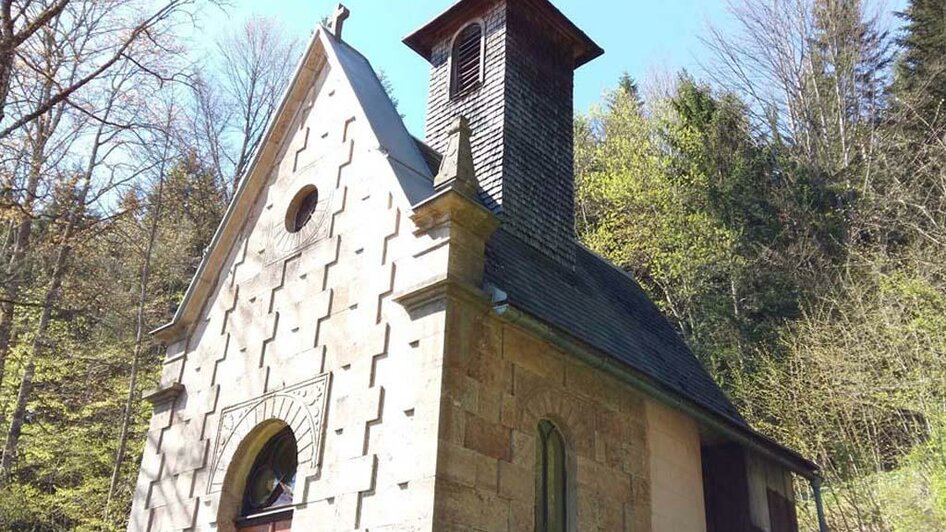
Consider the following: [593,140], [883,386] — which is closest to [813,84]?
[593,140]

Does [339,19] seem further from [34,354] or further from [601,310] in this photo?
[34,354]

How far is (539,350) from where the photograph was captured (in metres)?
Result: 7.92

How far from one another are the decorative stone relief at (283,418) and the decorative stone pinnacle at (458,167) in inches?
90.4

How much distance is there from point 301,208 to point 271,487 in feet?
11.4

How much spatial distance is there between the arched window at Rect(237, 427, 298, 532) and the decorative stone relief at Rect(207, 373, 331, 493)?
0.31m

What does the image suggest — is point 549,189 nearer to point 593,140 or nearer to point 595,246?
point 595,246

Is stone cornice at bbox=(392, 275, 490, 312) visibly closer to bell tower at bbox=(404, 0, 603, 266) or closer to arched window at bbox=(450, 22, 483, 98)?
bell tower at bbox=(404, 0, 603, 266)

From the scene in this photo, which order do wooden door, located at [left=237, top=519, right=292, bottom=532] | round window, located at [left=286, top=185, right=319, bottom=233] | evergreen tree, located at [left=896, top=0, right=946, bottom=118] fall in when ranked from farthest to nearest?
evergreen tree, located at [left=896, top=0, right=946, bottom=118]
round window, located at [left=286, top=185, right=319, bottom=233]
wooden door, located at [left=237, top=519, right=292, bottom=532]

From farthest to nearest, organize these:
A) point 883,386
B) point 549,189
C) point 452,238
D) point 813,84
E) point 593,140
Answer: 1. point 593,140
2. point 813,84
3. point 883,386
4. point 549,189
5. point 452,238

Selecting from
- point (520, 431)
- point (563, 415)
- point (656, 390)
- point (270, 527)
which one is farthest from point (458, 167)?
point (270, 527)

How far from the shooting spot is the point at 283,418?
812 cm

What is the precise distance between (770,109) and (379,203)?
73.0 feet

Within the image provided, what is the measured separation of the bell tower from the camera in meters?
10.9

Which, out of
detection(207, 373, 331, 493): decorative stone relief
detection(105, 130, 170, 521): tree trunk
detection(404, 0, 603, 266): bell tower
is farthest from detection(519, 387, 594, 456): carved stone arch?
detection(105, 130, 170, 521): tree trunk
